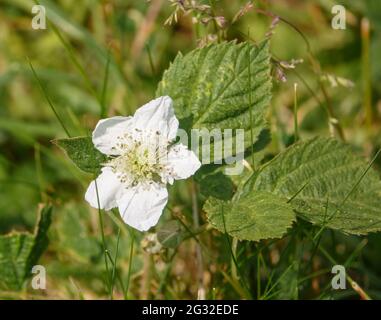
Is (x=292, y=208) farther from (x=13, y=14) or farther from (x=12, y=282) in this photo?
(x=13, y=14)

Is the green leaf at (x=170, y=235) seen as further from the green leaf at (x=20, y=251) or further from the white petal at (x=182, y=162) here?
the green leaf at (x=20, y=251)

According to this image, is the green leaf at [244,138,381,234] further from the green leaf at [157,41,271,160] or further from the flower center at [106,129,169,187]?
the flower center at [106,129,169,187]

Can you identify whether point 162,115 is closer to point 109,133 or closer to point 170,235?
point 109,133

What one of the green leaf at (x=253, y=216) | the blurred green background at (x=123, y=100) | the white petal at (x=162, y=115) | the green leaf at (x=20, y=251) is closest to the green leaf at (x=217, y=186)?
the green leaf at (x=253, y=216)

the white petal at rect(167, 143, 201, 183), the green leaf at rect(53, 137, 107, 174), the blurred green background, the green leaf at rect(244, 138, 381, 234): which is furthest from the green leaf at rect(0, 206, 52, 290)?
the green leaf at rect(244, 138, 381, 234)

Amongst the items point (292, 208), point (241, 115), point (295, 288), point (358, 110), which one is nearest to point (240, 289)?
point (295, 288)

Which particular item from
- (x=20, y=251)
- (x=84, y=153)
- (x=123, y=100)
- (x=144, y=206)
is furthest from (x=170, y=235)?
(x=123, y=100)
